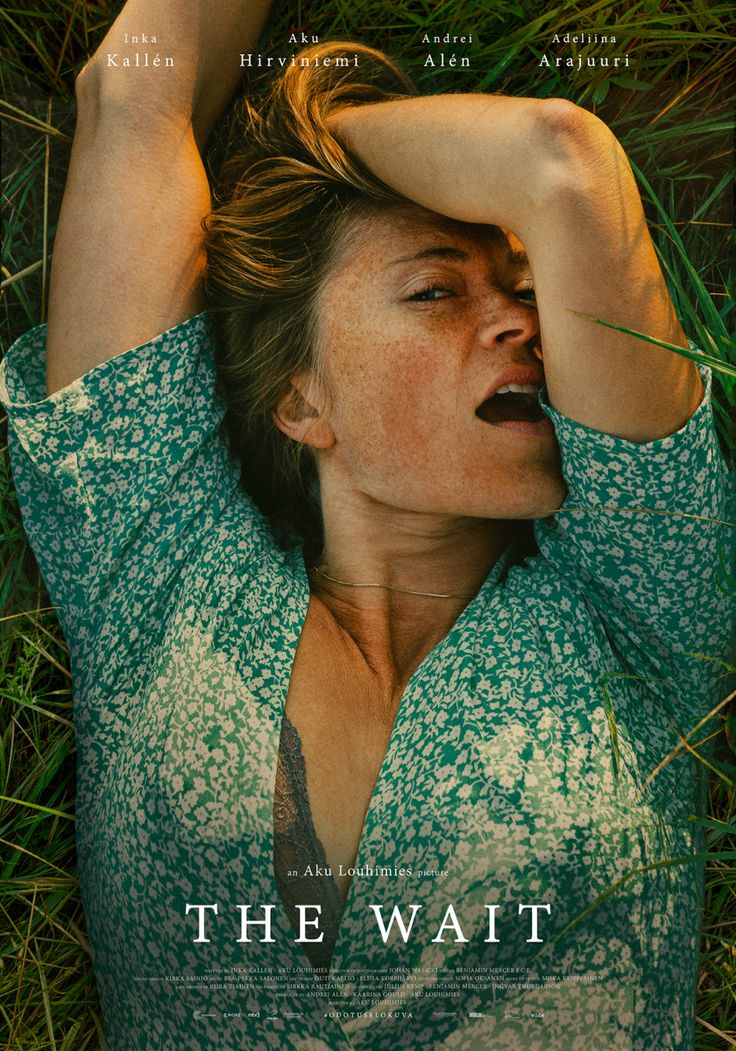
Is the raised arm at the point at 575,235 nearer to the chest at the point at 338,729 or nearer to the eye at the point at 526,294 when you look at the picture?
the eye at the point at 526,294

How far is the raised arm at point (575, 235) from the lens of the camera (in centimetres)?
92

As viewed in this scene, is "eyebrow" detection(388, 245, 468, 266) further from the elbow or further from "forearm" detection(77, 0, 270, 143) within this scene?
"forearm" detection(77, 0, 270, 143)

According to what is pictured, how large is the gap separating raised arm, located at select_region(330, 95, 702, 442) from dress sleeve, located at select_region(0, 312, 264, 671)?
13.8 inches

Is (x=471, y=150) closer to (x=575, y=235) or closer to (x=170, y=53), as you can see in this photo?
(x=575, y=235)

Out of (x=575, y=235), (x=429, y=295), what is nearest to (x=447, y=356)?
(x=429, y=295)

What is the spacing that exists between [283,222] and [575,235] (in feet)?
1.15

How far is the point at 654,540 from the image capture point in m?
0.99

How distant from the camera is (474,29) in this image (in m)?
1.18

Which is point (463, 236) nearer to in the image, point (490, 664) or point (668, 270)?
point (668, 270)

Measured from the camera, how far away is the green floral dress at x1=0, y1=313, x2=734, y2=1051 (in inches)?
39.0

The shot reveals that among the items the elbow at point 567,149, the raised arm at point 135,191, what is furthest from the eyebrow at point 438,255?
the raised arm at point 135,191

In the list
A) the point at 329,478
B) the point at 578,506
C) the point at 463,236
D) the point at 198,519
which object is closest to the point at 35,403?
the point at 198,519

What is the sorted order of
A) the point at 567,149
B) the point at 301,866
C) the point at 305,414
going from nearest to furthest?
1. the point at 567,149
2. the point at 301,866
3. the point at 305,414

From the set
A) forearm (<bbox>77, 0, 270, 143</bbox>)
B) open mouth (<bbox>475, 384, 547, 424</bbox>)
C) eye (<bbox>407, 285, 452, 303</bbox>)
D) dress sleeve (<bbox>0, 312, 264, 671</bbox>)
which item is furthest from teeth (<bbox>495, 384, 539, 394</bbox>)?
forearm (<bbox>77, 0, 270, 143</bbox>)
